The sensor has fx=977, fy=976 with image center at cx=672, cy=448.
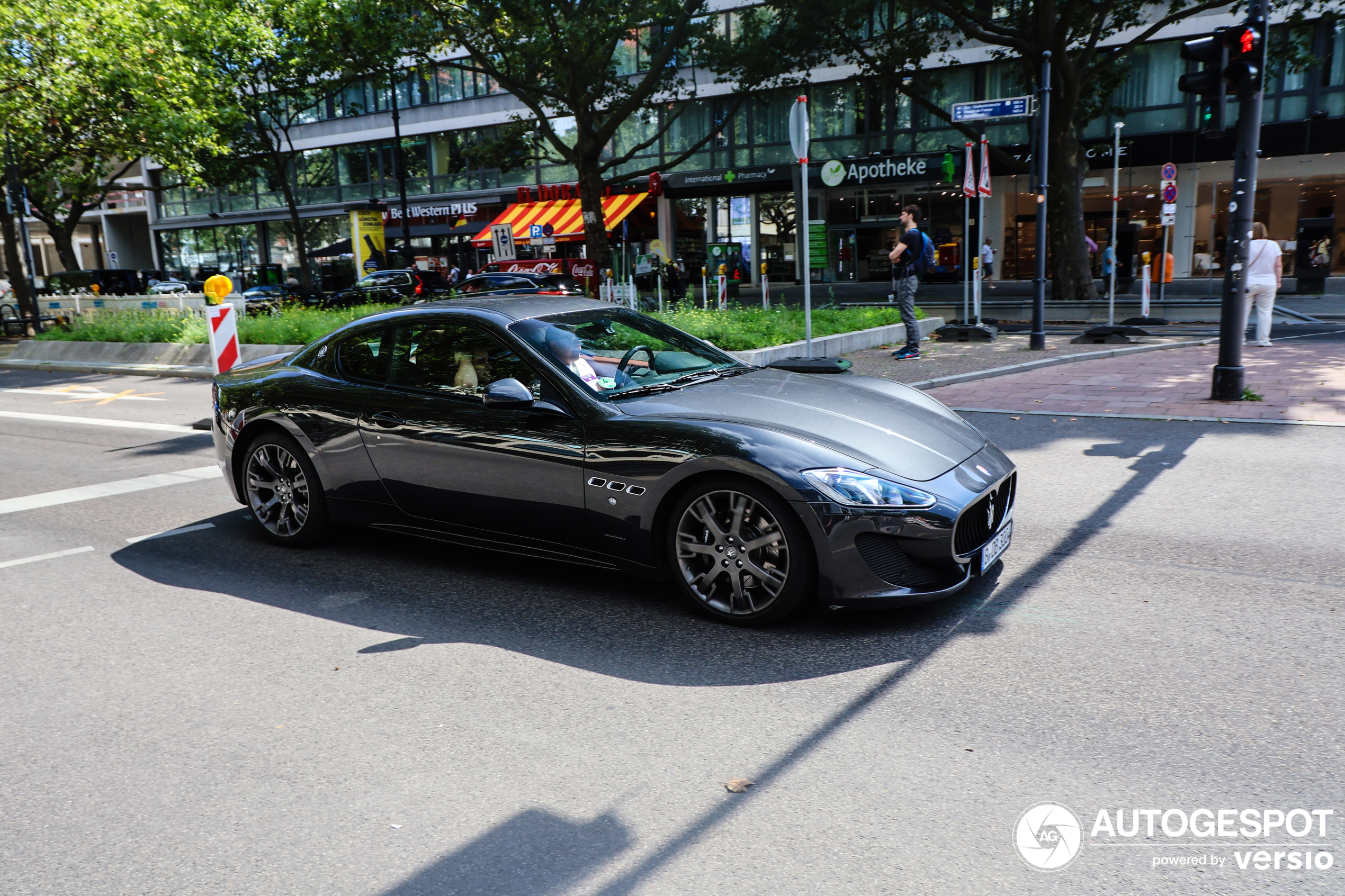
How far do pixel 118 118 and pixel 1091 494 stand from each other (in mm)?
24624

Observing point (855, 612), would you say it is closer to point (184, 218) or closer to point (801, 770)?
point (801, 770)

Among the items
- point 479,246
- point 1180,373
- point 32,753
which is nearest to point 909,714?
point 32,753

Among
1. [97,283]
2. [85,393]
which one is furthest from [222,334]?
[97,283]

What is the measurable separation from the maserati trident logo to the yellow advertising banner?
4221cm

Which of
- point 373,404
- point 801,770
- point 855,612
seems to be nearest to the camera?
point 801,770

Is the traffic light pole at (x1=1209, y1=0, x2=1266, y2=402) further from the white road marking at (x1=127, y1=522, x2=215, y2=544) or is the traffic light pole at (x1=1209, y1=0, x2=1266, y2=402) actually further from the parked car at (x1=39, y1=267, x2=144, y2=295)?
the parked car at (x1=39, y1=267, x2=144, y2=295)

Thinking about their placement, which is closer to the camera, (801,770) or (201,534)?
(801,770)

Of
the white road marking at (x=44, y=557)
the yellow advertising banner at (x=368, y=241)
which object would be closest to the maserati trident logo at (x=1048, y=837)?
the white road marking at (x=44, y=557)

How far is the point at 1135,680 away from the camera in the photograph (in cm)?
376

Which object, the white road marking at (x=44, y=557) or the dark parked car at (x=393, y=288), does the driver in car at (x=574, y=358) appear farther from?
the dark parked car at (x=393, y=288)

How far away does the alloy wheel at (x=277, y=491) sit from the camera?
588cm

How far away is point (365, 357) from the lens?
5.64 meters

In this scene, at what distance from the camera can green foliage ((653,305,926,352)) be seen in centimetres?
1380

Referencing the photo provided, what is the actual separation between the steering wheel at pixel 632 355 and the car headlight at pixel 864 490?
4.40ft
